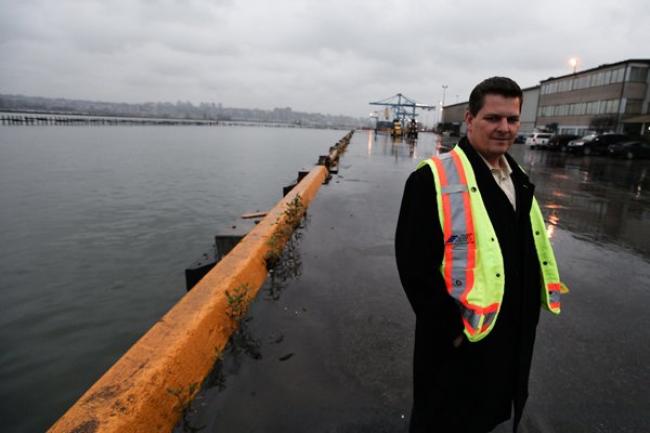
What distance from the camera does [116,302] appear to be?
7316 millimetres

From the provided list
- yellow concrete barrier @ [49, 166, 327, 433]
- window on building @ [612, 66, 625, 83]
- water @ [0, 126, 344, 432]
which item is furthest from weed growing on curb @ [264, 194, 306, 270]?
window on building @ [612, 66, 625, 83]

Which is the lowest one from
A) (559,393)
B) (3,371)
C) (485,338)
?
(3,371)

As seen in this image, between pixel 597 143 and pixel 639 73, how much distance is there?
19330 millimetres

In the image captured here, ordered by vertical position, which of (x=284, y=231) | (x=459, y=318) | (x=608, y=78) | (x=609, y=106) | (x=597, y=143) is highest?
(x=608, y=78)

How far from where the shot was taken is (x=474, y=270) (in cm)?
173

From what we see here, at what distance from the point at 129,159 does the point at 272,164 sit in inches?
452

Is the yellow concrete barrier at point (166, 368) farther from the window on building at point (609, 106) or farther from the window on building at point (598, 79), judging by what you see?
the window on building at point (598, 79)

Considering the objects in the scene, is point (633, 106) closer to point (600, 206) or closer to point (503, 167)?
point (600, 206)

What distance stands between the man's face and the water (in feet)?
17.6

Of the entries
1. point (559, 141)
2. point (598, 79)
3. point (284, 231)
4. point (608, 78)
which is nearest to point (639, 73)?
point (608, 78)

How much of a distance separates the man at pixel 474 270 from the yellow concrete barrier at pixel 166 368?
1.52m

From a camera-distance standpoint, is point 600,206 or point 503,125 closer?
point 503,125

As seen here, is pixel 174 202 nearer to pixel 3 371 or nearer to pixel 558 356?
pixel 3 371

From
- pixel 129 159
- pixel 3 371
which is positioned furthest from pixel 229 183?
pixel 3 371
